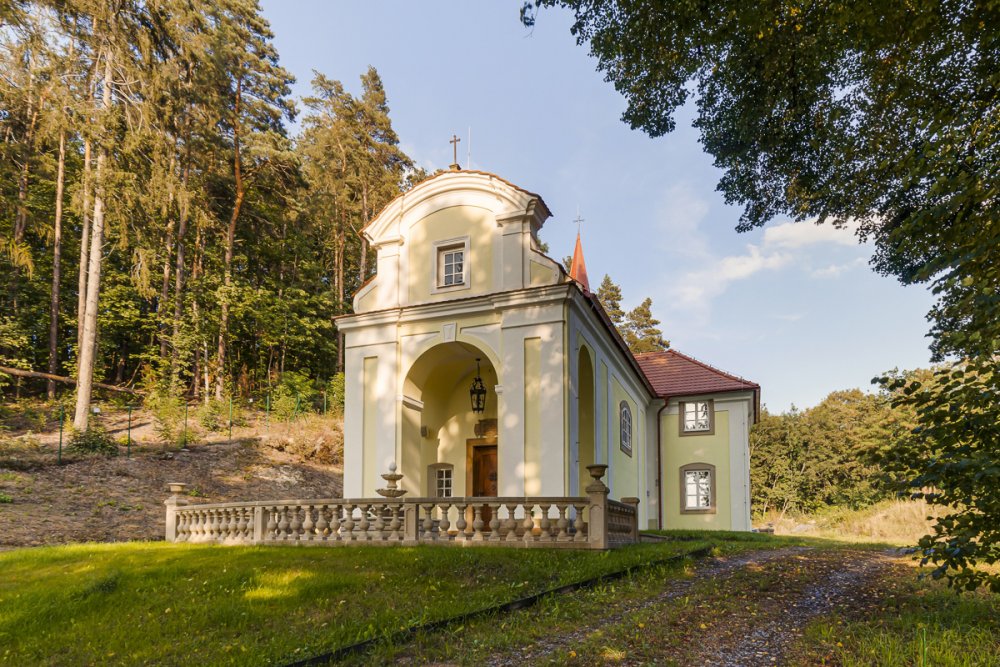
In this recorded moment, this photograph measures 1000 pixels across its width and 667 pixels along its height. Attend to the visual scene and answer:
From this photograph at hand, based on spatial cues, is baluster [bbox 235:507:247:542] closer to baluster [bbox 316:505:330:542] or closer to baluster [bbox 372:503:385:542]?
baluster [bbox 316:505:330:542]

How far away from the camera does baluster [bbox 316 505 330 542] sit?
11602mm

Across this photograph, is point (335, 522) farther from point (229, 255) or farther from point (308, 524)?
point (229, 255)

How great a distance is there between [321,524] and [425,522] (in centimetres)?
196

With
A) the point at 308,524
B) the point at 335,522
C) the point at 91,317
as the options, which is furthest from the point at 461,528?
the point at 91,317

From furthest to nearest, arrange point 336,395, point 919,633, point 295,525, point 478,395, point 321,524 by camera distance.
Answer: point 336,395 < point 478,395 < point 295,525 < point 321,524 < point 919,633

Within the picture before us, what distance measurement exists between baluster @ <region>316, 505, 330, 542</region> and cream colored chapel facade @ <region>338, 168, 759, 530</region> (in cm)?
295

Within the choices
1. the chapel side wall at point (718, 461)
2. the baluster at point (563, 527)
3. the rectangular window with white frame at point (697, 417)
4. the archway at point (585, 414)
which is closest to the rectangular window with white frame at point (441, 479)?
the archway at point (585, 414)

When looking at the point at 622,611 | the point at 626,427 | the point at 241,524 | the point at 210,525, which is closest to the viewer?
the point at 622,611

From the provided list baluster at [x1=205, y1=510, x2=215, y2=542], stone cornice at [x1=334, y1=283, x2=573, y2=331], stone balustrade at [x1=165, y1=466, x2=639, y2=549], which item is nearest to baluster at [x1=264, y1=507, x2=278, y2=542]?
stone balustrade at [x1=165, y1=466, x2=639, y2=549]

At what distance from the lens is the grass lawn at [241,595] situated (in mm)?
6098

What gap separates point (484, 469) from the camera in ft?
55.6

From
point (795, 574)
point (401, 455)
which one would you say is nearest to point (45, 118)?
point (401, 455)

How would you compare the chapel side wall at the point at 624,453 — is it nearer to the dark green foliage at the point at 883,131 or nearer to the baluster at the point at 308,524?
the dark green foliage at the point at 883,131

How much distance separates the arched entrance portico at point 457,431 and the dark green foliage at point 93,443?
969cm
